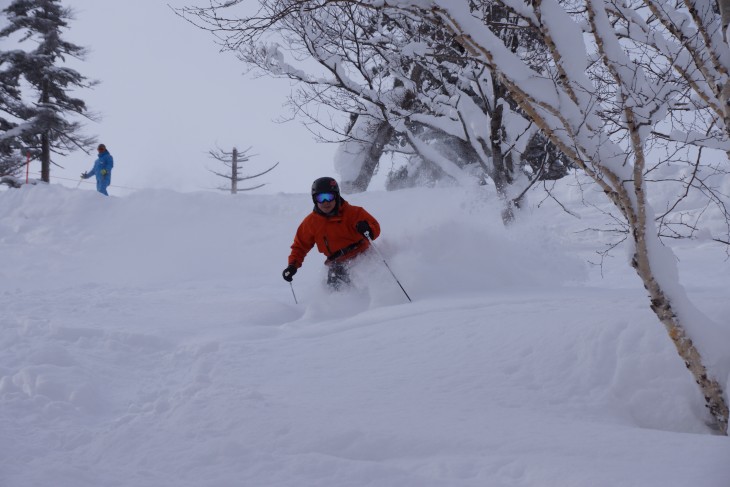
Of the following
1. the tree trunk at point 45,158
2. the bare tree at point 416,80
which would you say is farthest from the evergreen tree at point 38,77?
the bare tree at point 416,80

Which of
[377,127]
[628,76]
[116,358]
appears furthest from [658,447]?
[377,127]

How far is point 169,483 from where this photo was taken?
2.32m

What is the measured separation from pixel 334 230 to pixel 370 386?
12.2 ft

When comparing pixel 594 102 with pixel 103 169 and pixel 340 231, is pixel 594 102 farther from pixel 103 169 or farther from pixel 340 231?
pixel 103 169

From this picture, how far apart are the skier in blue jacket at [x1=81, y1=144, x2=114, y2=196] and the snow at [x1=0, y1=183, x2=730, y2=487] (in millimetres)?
10481

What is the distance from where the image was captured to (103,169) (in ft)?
55.1

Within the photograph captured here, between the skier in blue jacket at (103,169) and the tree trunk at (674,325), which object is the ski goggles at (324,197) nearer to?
the tree trunk at (674,325)

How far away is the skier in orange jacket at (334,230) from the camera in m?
6.77

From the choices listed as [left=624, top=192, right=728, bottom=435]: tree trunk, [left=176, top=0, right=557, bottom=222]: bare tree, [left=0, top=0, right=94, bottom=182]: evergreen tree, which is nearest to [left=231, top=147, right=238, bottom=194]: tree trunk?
[left=0, top=0, right=94, bottom=182]: evergreen tree

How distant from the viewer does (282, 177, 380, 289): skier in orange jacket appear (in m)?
6.77

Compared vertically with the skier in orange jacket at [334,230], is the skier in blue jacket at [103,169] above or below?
above

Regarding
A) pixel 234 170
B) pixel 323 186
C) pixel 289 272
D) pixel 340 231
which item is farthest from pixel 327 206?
pixel 234 170

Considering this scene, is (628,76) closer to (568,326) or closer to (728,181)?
(568,326)

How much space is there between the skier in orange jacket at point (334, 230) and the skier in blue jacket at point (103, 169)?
39.8ft
